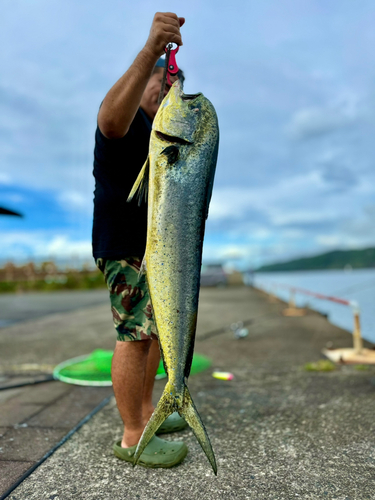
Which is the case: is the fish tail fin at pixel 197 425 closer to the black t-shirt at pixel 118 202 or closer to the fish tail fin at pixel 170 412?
the fish tail fin at pixel 170 412

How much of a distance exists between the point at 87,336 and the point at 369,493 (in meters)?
→ 5.84

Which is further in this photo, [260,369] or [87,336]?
[87,336]

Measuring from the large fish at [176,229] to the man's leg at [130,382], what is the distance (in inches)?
15.9

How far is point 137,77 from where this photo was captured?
2.00 meters

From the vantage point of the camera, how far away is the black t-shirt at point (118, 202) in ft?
7.63

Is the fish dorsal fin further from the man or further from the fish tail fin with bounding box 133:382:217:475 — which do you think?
the fish tail fin with bounding box 133:382:217:475

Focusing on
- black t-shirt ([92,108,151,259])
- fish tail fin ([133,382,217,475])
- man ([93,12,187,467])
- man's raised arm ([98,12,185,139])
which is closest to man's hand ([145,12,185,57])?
man's raised arm ([98,12,185,139])

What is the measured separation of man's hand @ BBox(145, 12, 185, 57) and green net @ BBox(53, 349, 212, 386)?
303cm

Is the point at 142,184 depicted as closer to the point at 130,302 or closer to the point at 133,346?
the point at 130,302

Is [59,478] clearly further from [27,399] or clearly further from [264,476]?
[27,399]

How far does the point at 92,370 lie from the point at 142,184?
2883mm

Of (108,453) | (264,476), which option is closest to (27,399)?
(108,453)

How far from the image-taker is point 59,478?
2.14 metres

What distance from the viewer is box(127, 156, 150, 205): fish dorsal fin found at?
2014mm
